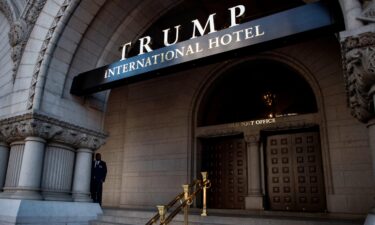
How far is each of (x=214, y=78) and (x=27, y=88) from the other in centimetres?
562

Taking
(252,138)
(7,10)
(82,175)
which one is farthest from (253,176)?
(7,10)

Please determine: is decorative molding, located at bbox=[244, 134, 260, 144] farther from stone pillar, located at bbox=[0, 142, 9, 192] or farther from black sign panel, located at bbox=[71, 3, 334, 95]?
stone pillar, located at bbox=[0, 142, 9, 192]

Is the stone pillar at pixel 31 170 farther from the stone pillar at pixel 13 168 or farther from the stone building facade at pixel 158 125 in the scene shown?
the stone pillar at pixel 13 168

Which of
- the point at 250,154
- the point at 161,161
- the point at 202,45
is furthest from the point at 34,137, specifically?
the point at 250,154

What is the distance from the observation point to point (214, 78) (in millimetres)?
10352

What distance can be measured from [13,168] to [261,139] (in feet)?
21.1

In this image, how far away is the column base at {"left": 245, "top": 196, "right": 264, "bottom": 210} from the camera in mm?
8664

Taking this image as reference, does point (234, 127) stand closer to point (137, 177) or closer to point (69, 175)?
point (137, 177)

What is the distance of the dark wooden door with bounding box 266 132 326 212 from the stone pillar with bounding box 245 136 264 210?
0.48 metres

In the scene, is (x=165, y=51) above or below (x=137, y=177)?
above

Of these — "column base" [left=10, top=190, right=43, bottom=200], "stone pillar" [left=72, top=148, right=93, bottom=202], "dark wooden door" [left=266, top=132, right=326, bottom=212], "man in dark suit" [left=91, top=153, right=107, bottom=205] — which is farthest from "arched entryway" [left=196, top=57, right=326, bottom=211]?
"column base" [left=10, top=190, right=43, bottom=200]

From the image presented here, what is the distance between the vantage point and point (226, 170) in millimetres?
10102

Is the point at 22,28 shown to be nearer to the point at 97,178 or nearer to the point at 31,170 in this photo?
the point at 31,170

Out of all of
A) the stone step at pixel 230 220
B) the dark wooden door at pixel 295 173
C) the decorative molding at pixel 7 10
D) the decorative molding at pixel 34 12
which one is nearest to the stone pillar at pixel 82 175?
the stone step at pixel 230 220
